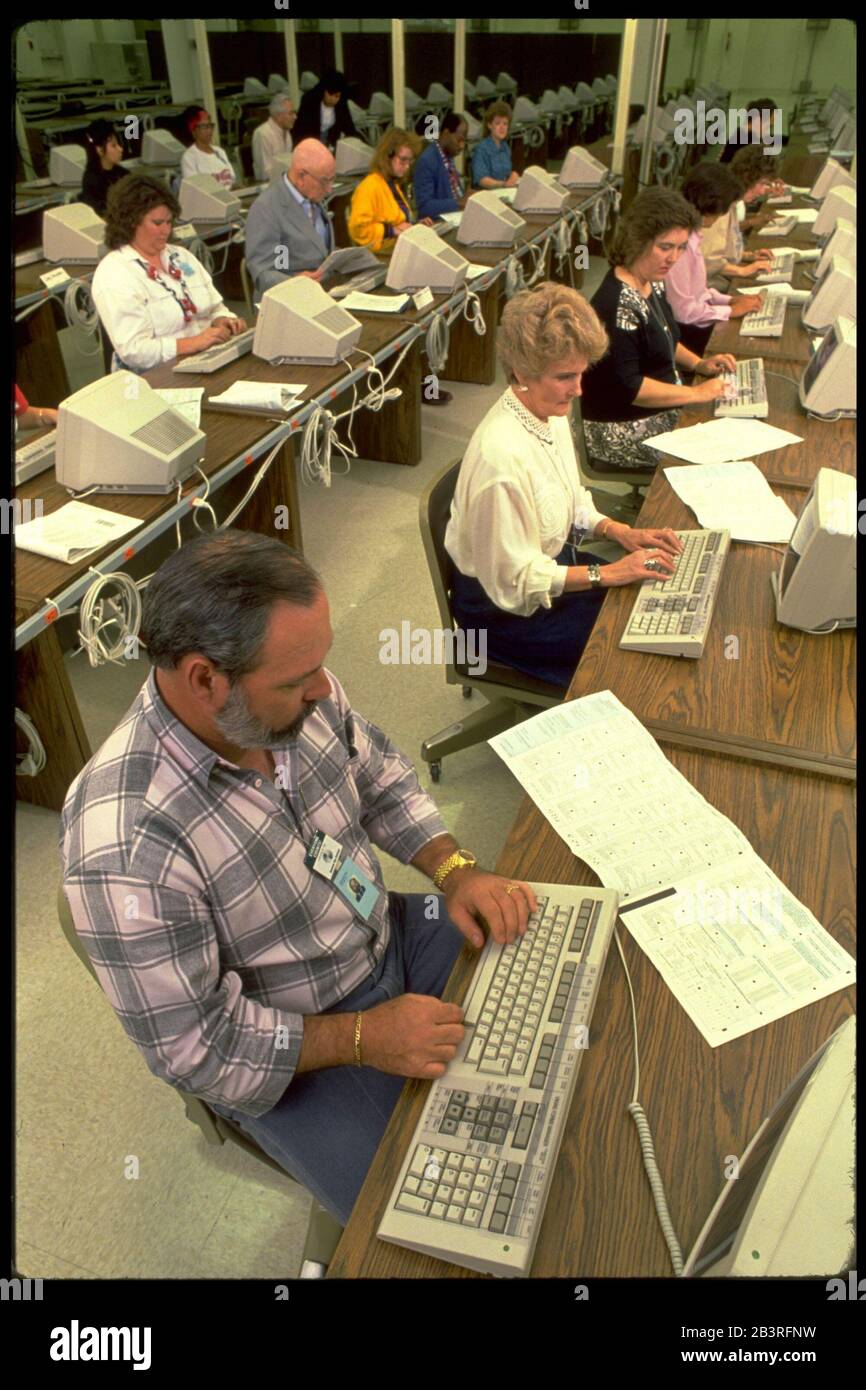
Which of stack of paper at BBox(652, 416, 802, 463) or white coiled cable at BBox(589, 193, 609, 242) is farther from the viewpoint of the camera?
white coiled cable at BBox(589, 193, 609, 242)

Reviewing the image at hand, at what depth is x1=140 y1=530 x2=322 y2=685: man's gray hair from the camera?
1.00 meters

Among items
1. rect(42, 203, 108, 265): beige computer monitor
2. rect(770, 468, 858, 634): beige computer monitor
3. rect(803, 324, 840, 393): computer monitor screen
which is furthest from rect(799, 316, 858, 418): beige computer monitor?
rect(42, 203, 108, 265): beige computer monitor

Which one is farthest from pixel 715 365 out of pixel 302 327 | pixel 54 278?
pixel 54 278

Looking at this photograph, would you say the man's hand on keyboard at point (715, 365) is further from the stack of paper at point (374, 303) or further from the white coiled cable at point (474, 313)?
the white coiled cable at point (474, 313)

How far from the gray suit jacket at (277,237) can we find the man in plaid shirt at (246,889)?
127 inches

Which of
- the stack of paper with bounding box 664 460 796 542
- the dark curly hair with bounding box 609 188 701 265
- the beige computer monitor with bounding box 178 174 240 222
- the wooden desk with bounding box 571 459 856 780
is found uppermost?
the dark curly hair with bounding box 609 188 701 265

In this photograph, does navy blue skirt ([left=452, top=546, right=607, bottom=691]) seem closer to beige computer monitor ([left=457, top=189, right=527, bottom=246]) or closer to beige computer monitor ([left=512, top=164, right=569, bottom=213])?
beige computer monitor ([left=457, top=189, right=527, bottom=246])

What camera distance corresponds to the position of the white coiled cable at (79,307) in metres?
3.86

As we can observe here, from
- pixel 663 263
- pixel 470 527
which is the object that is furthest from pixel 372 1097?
pixel 663 263

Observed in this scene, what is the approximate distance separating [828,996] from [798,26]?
12700 mm

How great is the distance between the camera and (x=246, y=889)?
1079 millimetres

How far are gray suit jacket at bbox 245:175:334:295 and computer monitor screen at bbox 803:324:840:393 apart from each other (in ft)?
7.47

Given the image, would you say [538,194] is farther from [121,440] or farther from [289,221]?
[121,440]

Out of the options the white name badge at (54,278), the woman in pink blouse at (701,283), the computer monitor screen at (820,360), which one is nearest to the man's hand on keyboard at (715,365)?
the computer monitor screen at (820,360)
